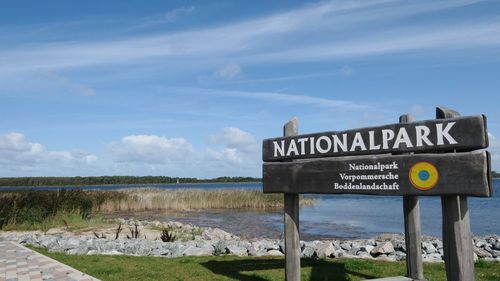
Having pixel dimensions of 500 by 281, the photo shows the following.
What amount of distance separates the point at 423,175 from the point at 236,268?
444 centimetres

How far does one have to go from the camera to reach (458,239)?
200 inches

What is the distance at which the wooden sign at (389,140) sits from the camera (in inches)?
195

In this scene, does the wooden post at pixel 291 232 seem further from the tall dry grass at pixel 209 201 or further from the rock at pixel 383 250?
the tall dry grass at pixel 209 201

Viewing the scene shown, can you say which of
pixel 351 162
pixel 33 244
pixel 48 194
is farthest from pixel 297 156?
pixel 48 194

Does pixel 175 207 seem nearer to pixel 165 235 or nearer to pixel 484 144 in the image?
pixel 165 235

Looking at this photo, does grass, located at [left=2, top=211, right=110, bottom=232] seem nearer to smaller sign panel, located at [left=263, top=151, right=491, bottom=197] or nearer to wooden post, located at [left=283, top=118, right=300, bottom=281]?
wooden post, located at [left=283, top=118, right=300, bottom=281]

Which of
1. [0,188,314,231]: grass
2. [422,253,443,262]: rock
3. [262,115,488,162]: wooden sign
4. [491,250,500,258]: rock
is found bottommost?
[491,250,500,258]: rock

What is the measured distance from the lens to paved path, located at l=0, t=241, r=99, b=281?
7.58 m

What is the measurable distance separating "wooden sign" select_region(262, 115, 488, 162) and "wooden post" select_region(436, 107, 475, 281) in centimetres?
24

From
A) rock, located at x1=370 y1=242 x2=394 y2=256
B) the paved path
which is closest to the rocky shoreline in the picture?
rock, located at x1=370 y1=242 x2=394 y2=256

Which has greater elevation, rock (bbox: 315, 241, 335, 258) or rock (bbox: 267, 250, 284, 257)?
rock (bbox: 315, 241, 335, 258)

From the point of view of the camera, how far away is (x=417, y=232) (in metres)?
6.64

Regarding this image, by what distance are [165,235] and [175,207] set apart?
70.8 feet

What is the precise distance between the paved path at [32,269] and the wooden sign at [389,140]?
375 cm
